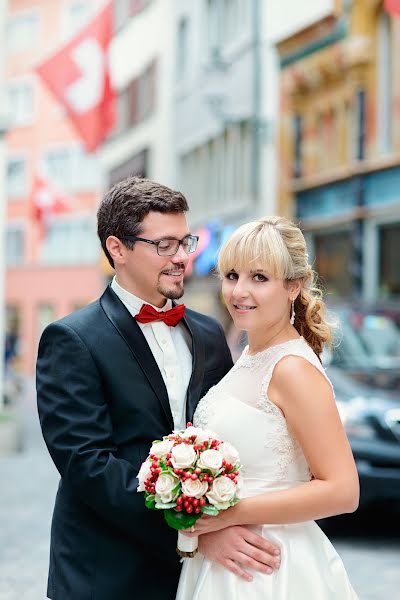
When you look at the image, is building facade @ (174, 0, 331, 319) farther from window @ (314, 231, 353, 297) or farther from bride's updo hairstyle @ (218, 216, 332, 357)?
bride's updo hairstyle @ (218, 216, 332, 357)

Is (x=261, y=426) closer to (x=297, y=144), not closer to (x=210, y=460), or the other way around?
(x=210, y=460)

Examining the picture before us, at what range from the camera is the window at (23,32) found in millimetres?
45875

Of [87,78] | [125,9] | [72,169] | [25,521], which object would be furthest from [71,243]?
[25,521]

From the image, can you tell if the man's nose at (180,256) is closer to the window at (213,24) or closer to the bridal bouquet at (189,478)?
the bridal bouquet at (189,478)

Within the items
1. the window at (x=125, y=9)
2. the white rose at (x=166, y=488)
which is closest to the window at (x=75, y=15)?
the window at (x=125, y=9)

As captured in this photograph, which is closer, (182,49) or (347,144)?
(347,144)

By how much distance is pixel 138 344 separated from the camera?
3178mm

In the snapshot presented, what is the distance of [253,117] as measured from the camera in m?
23.4

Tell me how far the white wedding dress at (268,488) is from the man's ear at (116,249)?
509 mm

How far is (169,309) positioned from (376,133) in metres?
16.3

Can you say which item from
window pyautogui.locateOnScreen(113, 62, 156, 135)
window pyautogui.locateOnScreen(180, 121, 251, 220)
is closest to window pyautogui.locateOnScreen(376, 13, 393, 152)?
window pyautogui.locateOnScreen(180, 121, 251, 220)

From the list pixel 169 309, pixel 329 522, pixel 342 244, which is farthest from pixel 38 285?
pixel 169 309

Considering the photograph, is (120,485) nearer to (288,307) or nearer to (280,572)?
(280,572)

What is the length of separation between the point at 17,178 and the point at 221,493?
143 ft
